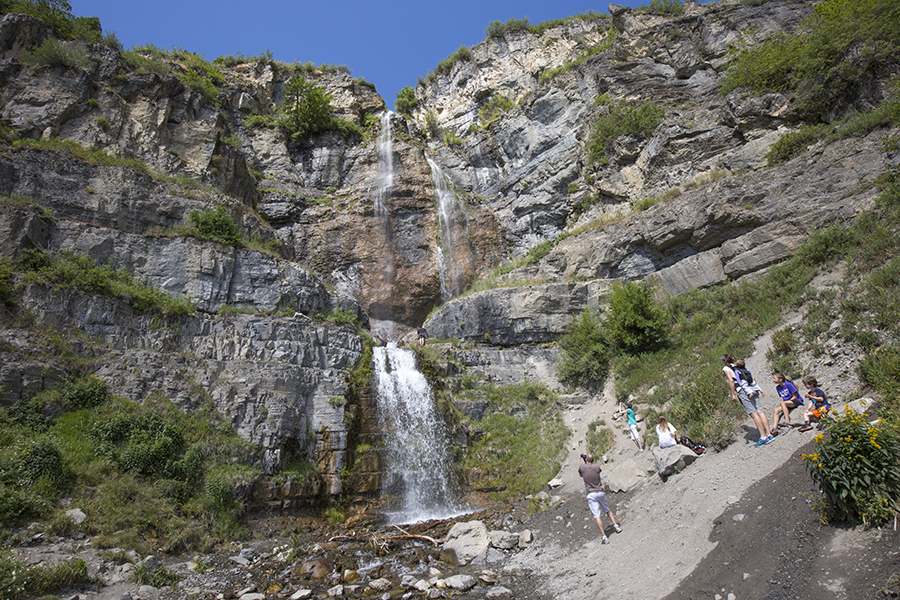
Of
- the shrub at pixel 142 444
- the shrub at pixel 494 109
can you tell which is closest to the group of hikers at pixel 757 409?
the shrub at pixel 142 444

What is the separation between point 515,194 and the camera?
3186cm

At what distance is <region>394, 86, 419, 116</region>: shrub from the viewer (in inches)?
1697

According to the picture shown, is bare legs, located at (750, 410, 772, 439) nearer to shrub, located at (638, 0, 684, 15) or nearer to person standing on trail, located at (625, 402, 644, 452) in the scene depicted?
person standing on trail, located at (625, 402, 644, 452)

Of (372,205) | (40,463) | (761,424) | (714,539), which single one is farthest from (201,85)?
(714,539)

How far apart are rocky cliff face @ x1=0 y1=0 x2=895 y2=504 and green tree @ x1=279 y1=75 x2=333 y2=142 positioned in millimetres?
1035

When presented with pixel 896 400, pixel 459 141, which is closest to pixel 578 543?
pixel 896 400

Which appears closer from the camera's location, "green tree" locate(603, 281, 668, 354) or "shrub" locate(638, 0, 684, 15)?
"green tree" locate(603, 281, 668, 354)

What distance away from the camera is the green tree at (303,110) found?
34000mm

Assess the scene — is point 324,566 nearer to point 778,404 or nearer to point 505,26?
point 778,404

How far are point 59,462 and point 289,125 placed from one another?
29.7m

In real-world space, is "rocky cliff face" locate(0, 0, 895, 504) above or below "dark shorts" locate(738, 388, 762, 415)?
above

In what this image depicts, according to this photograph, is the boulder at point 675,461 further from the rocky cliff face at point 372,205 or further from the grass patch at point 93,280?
the grass patch at point 93,280

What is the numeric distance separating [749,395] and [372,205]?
25.9m

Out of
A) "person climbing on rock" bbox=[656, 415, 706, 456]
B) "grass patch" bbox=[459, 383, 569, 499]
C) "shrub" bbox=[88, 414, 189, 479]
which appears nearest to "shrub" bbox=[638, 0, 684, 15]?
"grass patch" bbox=[459, 383, 569, 499]
